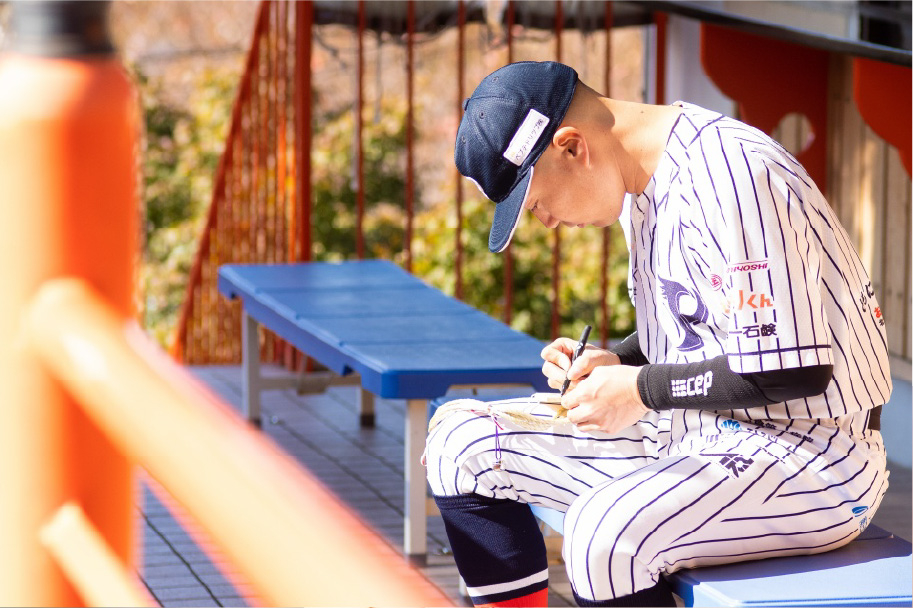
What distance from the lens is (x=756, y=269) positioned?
211 centimetres

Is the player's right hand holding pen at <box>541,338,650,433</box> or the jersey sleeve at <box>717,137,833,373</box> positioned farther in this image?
the player's right hand holding pen at <box>541,338,650,433</box>

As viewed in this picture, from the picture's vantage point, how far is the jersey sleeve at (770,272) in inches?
82.5

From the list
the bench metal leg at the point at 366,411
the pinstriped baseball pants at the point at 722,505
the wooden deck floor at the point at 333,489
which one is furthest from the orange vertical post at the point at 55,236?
the bench metal leg at the point at 366,411

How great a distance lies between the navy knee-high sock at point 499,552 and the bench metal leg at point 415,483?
4.29 ft

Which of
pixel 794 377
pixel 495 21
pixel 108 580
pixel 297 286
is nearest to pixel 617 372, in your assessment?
pixel 794 377

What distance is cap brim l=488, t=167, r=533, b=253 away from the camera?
240cm

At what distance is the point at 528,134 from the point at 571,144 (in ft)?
0.26

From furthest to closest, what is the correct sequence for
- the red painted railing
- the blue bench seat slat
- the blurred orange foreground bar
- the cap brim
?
1. the red painted railing
2. the blue bench seat slat
3. the cap brim
4. the blurred orange foreground bar

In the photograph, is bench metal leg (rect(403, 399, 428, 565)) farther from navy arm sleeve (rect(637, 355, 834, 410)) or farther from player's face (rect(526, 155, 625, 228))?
navy arm sleeve (rect(637, 355, 834, 410))

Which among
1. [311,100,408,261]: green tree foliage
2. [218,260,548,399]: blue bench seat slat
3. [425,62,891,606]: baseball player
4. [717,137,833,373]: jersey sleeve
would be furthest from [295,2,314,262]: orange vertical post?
[717,137,833,373]: jersey sleeve

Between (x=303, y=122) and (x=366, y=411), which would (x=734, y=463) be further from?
(x=303, y=122)

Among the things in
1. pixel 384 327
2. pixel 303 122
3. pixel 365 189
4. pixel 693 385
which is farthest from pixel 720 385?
pixel 365 189

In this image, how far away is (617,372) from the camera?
7.61 feet

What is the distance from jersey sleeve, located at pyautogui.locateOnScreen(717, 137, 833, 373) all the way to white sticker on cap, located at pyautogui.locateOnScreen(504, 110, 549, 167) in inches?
14.3
